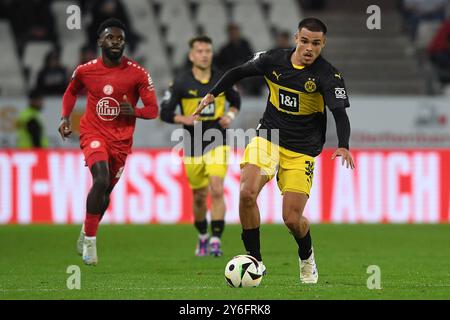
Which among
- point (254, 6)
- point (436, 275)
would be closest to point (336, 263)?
point (436, 275)

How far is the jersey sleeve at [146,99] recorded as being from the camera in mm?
12086

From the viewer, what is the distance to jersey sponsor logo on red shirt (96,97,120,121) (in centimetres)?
1212

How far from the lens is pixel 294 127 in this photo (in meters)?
10.4

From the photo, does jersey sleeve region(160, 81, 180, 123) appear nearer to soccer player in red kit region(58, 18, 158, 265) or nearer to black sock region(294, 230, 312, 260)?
soccer player in red kit region(58, 18, 158, 265)

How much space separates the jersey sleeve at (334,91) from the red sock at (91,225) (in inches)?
121

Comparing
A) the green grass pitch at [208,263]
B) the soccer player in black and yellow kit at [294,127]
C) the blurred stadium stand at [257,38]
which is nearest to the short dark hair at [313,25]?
the soccer player in black and yellow kit at [294,127]

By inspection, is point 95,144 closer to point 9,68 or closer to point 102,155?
point 102,155

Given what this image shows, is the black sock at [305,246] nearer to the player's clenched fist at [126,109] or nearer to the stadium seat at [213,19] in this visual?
the player's clenched fist at [126,109]

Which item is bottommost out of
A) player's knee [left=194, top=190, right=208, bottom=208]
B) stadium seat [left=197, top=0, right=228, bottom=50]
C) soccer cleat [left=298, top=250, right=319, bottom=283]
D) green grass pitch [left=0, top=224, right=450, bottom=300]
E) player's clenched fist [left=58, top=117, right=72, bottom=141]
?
green grass pitch [left=0, top=224, right=450, bottom=300]

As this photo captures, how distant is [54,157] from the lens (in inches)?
789

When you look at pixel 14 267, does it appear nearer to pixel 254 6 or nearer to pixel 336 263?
pixel 336 263

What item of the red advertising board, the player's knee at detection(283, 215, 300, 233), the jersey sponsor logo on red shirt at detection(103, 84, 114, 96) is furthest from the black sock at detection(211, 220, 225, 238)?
the red advertising board

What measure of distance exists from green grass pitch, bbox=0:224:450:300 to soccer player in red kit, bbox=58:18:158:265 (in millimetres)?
1113

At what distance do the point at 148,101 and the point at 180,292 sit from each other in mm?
3306
